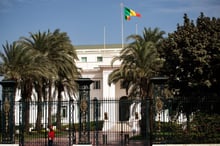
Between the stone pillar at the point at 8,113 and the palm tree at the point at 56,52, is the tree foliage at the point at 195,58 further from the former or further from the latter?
the palm tree at the point at 56,52

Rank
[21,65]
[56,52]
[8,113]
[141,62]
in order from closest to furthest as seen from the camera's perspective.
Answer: [8,113] → [21,65] → [141,62] → [56,52]

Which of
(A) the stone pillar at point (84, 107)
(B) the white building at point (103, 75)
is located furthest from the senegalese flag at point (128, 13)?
(A) the stone pillar at point (84, 107)

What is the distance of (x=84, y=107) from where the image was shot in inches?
793

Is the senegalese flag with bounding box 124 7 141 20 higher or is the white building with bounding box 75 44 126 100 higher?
the senegalese flag with bounding box 124 7 141 20

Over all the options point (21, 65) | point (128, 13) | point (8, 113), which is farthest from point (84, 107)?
point (128, 13)

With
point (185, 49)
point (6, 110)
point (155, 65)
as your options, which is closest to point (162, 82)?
point (185, 49)

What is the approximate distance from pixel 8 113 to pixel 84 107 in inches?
156

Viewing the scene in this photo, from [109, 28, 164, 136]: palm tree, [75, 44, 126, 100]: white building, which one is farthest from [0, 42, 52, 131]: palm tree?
[75, 44, 126, 100]: white building

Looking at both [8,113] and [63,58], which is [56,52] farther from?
[8,113]

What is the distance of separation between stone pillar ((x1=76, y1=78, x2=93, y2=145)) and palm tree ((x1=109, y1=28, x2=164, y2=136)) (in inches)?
505

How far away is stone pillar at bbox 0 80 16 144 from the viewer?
20234 millimetres

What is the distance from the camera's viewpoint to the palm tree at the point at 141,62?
3391 centimetres

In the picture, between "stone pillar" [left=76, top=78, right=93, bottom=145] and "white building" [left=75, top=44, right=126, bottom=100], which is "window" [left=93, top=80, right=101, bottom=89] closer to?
"white building" [left=75, top=44, right=126, bottom=100]

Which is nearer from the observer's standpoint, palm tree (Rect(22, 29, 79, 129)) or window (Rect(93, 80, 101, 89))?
palm tree (Rect(22, 29, 79, 129))
